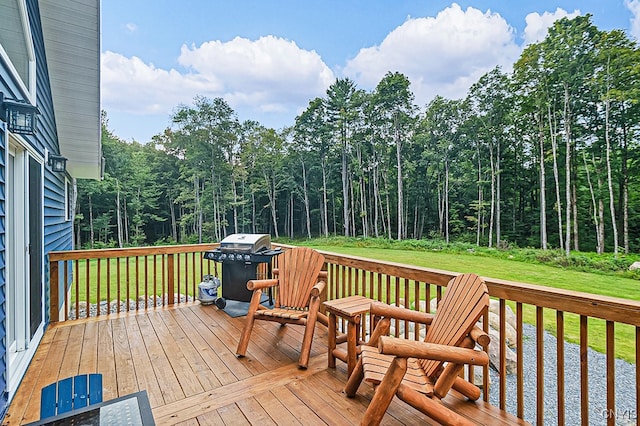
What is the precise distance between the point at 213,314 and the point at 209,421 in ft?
7.42

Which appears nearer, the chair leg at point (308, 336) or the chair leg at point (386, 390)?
the chair leg at point (386, 390)

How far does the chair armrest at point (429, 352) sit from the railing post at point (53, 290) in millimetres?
3937

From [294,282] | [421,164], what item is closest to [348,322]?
[294,282]

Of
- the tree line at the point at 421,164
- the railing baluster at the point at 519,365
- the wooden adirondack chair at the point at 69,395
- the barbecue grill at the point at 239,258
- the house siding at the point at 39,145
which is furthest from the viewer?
the tree line at the point at 421,164

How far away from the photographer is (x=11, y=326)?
2623 millimetres

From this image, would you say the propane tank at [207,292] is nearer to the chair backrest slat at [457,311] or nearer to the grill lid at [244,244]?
the grill lid at [244,244]

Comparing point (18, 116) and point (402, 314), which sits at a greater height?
point (18, 116)

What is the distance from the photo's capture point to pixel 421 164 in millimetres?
21156

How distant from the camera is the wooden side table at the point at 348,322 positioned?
2.41m

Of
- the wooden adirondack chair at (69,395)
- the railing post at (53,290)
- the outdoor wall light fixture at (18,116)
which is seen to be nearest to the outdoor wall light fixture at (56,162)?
the railing post at (53,290)

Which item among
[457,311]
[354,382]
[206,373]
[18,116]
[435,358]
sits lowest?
[206,373]

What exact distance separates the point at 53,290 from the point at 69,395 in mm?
3263

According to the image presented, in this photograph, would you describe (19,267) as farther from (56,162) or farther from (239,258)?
(56,162)

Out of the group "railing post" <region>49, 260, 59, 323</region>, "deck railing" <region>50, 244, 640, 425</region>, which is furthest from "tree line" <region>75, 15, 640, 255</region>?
"railing post" <region>49, 260, 59, 323</region>
